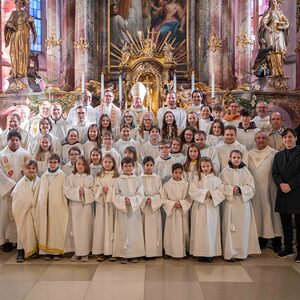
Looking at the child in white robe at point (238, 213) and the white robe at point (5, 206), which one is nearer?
the child in white robe at point (238, 213)

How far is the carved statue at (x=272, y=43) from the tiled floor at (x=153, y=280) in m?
7.91

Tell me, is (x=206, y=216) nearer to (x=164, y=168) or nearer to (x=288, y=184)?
(x=164, y=168)

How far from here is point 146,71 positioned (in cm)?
1356

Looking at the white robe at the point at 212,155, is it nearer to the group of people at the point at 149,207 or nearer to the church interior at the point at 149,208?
the church interior at the point at 149,208

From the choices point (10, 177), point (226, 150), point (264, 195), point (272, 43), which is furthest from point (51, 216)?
point (272, 43)

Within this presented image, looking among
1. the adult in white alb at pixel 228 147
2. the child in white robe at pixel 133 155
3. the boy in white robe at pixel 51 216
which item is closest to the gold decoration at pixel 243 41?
the adult in white alb at pixel 228 147

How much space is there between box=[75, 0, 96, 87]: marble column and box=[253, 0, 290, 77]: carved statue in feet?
16.1

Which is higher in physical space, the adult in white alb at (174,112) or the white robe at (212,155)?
the adult in white alb at (174,112)

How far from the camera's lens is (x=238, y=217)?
22.1 ft

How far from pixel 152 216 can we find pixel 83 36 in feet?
28.4

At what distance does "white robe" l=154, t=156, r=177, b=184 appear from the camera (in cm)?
718

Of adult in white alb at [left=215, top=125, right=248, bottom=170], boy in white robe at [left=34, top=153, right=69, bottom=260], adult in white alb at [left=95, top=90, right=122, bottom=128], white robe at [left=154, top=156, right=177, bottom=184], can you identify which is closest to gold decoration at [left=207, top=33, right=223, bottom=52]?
adult in white alb at [left=95, top=90, right=122, bottom=128]

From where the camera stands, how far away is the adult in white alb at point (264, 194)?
23.7 ft

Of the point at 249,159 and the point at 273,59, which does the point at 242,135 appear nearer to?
the point at 249,159
